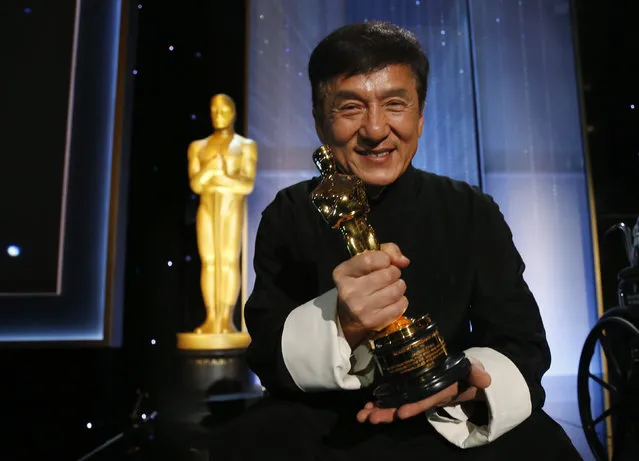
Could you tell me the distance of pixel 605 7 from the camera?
3.08m

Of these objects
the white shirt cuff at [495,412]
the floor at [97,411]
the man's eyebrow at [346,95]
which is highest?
the man's eyebrow at [346,95]

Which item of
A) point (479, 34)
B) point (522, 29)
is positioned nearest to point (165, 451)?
point (479, 34)

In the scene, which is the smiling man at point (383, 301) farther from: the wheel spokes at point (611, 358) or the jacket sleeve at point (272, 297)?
the wheel spokes at point (611, 358)

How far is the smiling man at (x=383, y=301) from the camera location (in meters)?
0.57

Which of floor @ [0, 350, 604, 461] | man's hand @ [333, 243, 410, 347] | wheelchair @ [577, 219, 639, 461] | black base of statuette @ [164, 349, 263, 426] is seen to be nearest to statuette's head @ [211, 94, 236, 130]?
black base of statuette @ [164, 349, 263, 426]

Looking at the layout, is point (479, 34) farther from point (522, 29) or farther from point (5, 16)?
point (5, 16)

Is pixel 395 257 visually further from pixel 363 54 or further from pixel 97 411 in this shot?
pixel 97 411

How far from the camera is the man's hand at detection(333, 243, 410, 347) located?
51 cm

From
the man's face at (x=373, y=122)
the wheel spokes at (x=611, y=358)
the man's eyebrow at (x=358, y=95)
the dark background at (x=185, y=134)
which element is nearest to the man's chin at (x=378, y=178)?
the man's face at (x=373, y=122)

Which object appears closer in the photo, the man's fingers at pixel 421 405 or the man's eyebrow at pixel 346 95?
the man's fingers at pixel 421 405

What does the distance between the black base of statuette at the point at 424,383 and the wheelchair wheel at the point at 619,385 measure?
3.32 feet

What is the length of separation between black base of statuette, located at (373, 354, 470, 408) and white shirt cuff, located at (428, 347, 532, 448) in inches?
3.5

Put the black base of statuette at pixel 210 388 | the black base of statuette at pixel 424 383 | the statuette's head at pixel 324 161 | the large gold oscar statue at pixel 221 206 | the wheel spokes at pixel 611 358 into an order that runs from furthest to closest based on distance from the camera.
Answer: the large gold oscar statue at pixel 221 206 < the black base of statuette at pixel 210 388 < the wheel spokes at pixel 611 358 < the statuette's head at pixel 324 161 < the black base of statuette at pixel 424 383

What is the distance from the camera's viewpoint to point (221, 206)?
8.29 feet
